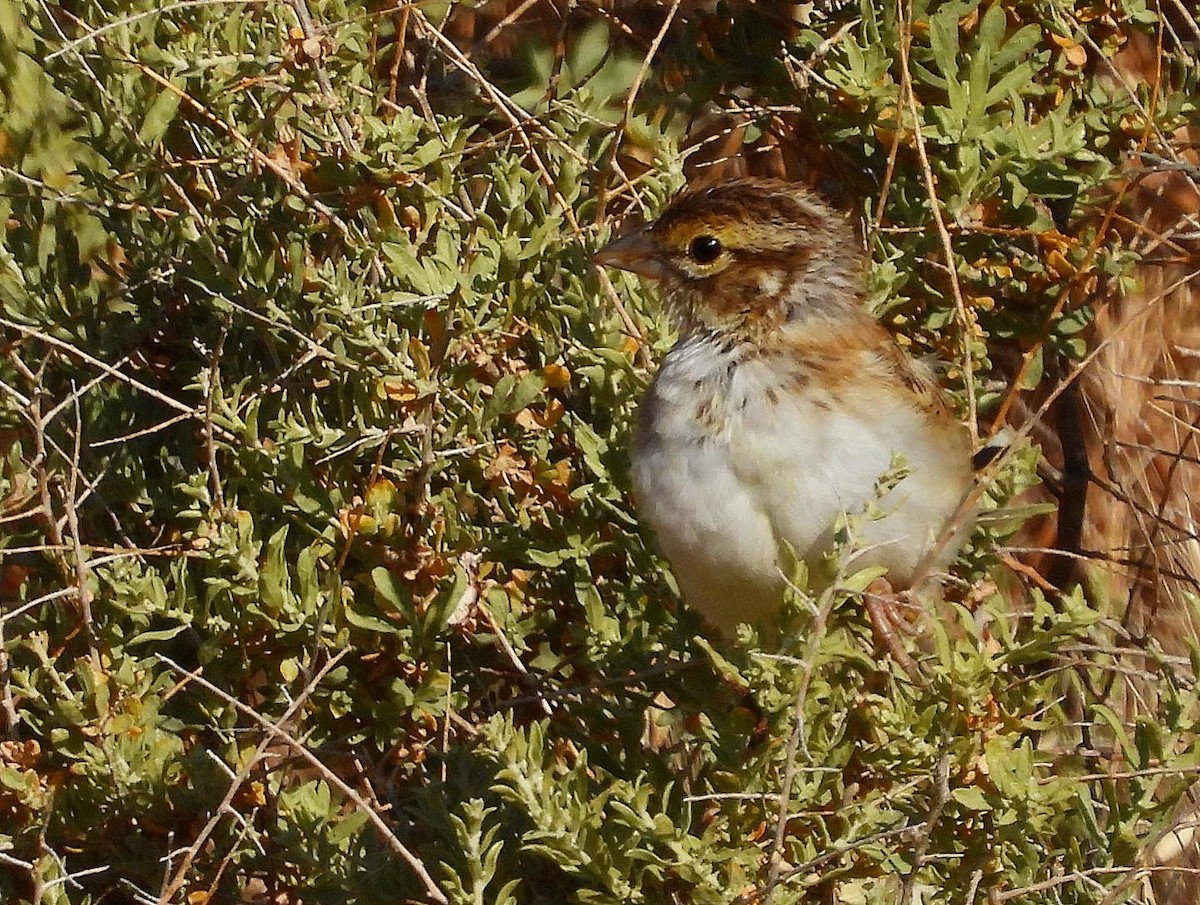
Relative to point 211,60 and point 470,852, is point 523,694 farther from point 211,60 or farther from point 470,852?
point 211,60

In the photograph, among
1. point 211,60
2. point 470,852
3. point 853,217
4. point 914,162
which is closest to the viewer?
point 470,852

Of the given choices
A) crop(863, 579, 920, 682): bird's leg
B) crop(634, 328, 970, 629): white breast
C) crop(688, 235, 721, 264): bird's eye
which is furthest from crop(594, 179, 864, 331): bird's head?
crop(863, 579, 920, 682): bird's leg

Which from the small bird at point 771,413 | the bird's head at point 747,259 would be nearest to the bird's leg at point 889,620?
the small bird at point 771,413

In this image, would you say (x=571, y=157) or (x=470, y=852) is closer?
(x=470, y=852)

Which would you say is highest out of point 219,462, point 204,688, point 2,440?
point 219,462

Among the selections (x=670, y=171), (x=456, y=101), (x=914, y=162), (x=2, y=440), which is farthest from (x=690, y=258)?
(x=2, y=440)

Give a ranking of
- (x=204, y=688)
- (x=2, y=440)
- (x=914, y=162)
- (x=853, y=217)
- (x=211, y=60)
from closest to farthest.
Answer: (x=211, y=60), (x=204, y=688), (x=914, y=162), (x=853, y=217), (x=2, y=440)

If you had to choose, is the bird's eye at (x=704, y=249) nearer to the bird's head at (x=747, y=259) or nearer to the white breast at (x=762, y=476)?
the bird's head at (x=747, y=259)
